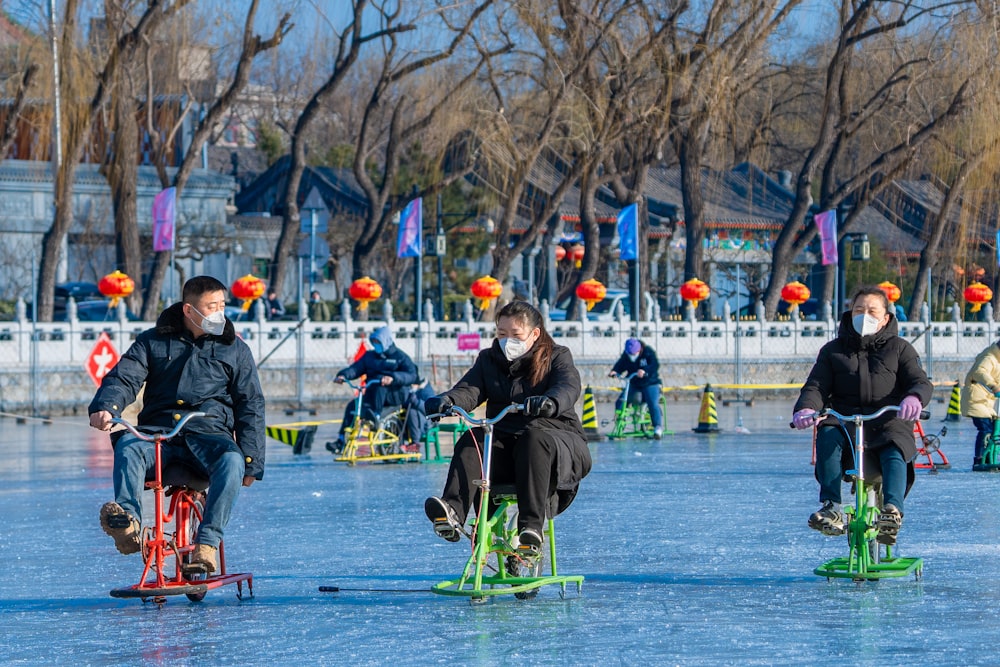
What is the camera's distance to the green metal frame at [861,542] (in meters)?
7.80

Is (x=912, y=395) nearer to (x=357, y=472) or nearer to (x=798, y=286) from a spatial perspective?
(x=357, y=472)

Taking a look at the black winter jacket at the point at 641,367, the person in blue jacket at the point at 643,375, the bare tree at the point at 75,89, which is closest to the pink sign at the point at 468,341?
the bare tree at the point at 75,89

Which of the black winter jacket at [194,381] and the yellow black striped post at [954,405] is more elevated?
the black winter jacket at [194,381]

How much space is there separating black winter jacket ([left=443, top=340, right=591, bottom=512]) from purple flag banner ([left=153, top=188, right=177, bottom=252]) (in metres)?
23.1

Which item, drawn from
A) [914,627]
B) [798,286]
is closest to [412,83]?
Result: [798,286]

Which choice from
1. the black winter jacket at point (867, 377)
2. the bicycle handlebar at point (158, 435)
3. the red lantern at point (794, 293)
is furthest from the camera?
the red lantern at point (794, 293)

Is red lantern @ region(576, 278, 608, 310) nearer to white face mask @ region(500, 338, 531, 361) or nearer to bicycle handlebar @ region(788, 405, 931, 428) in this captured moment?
bicycle handlebar @ region(788, 405, 931, 428)

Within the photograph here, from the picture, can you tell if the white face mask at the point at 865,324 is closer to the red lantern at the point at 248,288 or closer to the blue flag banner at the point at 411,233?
the red lantern at the point at 248,288

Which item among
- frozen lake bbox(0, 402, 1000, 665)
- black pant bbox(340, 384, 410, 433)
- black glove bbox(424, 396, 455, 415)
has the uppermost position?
black glove bbox(424, 396, 455, 415)

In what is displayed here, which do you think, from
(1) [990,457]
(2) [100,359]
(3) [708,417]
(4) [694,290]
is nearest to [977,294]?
(4) [694,290]

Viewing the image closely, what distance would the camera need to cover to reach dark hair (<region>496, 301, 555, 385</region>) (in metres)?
7.51

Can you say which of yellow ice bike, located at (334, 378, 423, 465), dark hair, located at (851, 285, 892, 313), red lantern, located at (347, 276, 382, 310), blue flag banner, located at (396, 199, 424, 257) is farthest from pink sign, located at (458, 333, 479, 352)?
dark hair, located at (851, 285, 892, 313)

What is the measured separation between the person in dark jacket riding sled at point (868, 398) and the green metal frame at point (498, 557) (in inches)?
52.3

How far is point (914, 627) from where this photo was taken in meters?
6.70
